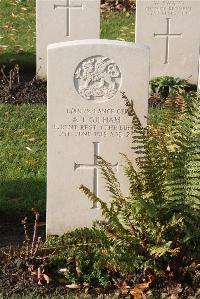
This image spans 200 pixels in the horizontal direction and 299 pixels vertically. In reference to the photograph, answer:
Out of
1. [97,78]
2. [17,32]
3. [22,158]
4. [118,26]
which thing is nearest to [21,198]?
[22,158]

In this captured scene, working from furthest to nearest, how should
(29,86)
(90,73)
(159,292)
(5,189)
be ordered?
(29,86)
(5,189)
(90,73)
(159,292)

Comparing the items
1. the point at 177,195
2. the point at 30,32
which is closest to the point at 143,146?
the point at 177,195

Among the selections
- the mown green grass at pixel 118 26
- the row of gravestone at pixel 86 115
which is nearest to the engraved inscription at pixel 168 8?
the mown green grass at pixel 118 26

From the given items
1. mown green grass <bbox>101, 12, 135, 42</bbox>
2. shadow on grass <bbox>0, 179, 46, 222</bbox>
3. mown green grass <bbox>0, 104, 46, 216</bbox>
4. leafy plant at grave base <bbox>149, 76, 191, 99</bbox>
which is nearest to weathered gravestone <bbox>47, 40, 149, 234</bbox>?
shadow on grass <bbox>0, 179, 46, 222</bbox>

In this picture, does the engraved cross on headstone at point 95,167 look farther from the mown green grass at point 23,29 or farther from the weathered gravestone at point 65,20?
the mown green grass at point 23,29

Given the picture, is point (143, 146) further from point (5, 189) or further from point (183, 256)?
point (5, 189)

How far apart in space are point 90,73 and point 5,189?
156cm

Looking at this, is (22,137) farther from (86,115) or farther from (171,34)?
(171,34)

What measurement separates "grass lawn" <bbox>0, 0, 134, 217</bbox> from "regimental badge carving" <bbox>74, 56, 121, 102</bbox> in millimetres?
1224

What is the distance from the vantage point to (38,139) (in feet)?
24.9

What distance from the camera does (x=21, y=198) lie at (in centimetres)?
623

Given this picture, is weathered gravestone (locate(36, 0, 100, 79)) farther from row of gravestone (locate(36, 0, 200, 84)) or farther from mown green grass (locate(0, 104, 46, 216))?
mown green grass (locate(0, 104, 46, 216))

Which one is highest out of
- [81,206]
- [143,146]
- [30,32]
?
[30,32]

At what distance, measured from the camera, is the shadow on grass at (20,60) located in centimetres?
1000
